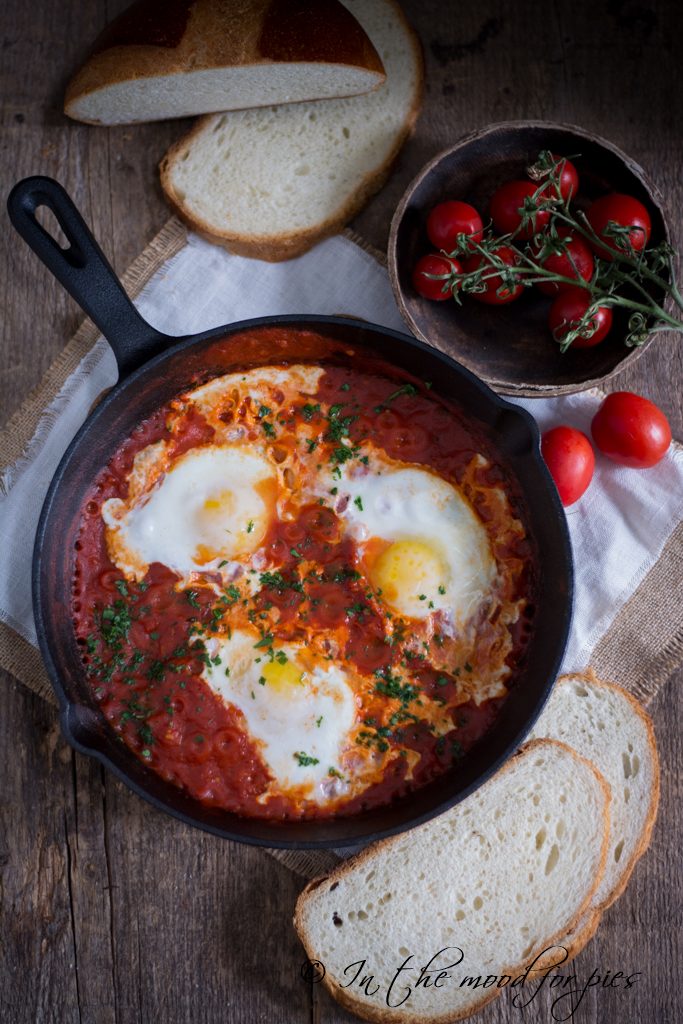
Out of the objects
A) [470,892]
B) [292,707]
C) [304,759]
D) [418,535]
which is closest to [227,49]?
[418,535]

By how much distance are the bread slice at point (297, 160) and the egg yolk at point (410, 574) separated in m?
1.33

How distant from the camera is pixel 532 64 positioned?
377 centimetres

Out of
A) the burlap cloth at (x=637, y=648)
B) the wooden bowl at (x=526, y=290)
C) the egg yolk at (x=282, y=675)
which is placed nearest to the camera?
the egg yolk at (x=282, y=675)

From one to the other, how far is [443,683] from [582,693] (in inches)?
24.3

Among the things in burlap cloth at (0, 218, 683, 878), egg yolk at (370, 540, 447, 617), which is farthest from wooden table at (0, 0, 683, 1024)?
egg yolk at (370, 540, 447, 617)

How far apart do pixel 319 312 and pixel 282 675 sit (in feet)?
4.91

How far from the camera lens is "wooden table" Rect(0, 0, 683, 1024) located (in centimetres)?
356

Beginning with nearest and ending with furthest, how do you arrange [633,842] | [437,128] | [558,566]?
[558,566], [633,842], [437,128]

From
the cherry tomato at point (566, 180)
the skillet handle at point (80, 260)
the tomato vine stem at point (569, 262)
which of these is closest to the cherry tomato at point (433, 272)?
the tomato vine stem at point (569, 262)

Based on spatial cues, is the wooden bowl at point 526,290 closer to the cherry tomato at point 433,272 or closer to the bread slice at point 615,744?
the cherry tomato at point 433,272

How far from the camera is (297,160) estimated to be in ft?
12.0

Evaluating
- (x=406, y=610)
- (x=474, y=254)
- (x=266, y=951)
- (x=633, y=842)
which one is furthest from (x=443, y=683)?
(x=474, y=254)

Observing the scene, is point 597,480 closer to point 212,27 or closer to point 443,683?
point 443,683

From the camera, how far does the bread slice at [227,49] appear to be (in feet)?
11.1
